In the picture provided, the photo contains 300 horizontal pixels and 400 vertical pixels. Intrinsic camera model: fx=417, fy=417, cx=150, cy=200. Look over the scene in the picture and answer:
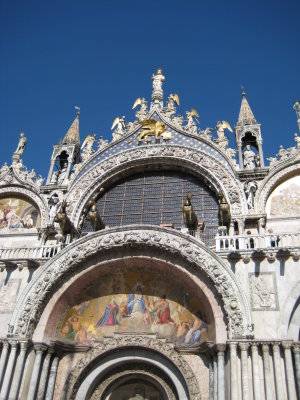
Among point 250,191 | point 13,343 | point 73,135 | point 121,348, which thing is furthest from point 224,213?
point 73,135

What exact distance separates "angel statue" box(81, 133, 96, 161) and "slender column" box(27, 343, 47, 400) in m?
8.14

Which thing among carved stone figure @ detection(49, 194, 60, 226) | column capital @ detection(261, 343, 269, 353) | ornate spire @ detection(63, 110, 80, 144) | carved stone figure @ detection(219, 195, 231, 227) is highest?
ornate spire @ detection(63, 110, 80, 144)

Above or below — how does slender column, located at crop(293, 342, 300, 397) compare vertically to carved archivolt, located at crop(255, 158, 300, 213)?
below

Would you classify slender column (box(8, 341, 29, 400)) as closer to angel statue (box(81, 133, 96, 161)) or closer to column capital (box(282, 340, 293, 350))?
column capital (box(282, 340, 293, 350))

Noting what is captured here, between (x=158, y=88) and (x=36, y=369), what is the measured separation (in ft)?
45.0

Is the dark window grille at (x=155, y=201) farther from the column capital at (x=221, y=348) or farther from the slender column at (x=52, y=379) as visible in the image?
the slender column at (x=52, y=379)

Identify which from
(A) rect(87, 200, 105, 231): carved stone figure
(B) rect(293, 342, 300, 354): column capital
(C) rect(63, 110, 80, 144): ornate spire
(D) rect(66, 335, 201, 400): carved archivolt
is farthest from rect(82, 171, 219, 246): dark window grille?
(B) rect(293, 342, 300, 354): column capital

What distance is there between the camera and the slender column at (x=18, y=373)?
11297mm

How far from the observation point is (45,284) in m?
12.9

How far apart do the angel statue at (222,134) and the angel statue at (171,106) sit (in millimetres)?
2293

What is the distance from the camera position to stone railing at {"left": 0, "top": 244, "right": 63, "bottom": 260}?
13.9 meters

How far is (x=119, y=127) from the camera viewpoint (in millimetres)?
18703

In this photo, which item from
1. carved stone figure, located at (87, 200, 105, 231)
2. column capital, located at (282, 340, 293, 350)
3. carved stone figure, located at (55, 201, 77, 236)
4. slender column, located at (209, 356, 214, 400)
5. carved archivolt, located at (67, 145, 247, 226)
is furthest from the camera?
carved archivolt, located at (67, 145, 247, 226)

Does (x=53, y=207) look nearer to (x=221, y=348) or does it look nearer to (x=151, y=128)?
(x=151, y=128)
